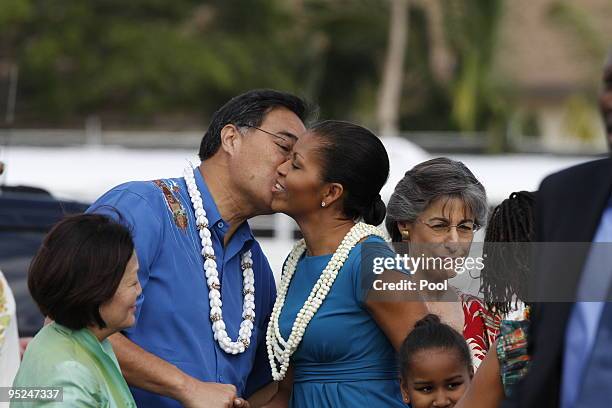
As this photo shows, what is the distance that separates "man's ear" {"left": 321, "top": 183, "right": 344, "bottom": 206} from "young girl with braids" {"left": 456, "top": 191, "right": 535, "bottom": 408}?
585 millimetres

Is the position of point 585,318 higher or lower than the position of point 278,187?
lower

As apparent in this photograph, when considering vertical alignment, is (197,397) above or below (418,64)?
below

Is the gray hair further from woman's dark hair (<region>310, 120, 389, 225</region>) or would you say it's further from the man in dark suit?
the man in dark suit

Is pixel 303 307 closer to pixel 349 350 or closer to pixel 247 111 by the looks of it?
pixel 349 350

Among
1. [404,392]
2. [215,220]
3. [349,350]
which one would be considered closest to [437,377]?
[404,392]

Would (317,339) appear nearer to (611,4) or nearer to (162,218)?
(162,218)

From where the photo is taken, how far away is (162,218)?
Answer: 12.6 ft

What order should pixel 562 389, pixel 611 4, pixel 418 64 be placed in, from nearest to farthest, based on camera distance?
pixel 562 389 < pixel 418 64 < pixel 611 4

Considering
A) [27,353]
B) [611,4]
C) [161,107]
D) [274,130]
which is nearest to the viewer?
[27,353]

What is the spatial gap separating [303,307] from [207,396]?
39 cm

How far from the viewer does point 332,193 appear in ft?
12.3

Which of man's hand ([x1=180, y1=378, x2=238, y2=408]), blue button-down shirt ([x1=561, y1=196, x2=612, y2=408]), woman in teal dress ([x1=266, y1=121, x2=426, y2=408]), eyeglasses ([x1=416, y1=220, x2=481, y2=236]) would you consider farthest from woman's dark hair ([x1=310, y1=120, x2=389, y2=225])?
blue button-down shirt ([x1=561, y1=196, x2=612, y2=408])

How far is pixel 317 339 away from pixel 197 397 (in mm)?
394

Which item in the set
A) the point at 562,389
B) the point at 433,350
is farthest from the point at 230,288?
the point at 562,389
